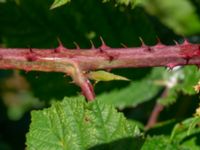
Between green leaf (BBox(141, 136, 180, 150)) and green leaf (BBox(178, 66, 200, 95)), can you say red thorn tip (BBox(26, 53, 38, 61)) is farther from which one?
green leaf (BBox(178, 66, 200, 95))

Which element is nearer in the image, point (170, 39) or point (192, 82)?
point (192, 82)

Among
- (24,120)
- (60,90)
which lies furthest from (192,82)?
(24,120)

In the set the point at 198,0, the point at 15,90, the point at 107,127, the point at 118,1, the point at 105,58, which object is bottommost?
the point at 107,127

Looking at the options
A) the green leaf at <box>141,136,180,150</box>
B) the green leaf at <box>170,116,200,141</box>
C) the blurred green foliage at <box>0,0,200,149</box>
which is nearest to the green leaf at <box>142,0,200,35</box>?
the blurred green foliage at <box>0,0,200,149</box>

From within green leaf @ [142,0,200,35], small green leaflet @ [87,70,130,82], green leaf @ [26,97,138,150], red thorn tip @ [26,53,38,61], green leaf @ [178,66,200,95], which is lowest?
green leaf @ [26,97,138,150]

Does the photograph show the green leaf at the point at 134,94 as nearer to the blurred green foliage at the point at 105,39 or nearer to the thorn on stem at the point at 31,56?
the blurred green foliage at the point at 105,39

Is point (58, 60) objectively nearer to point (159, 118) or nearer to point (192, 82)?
point (192, 82)

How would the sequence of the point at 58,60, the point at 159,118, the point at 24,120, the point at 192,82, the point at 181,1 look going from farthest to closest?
the point at 24,120 → the point at 181,1 → the point at 159,118 → the point at 192,82 → the point at 58,60
